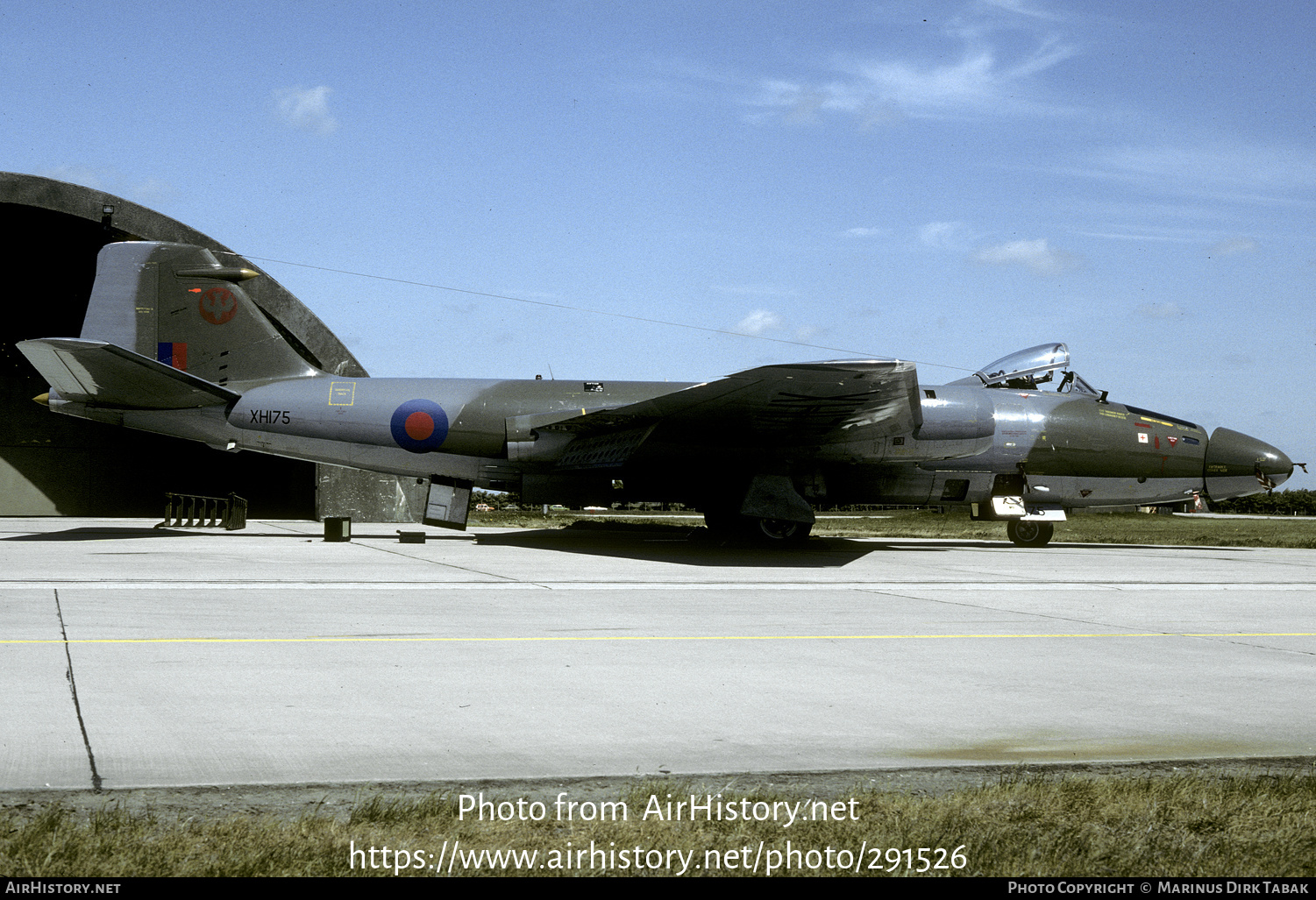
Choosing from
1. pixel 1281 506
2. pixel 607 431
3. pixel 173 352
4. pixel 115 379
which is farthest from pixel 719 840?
pixel 1281 506

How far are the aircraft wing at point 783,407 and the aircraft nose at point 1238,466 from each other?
732 cm

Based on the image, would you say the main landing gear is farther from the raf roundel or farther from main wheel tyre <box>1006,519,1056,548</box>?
the raf roundel

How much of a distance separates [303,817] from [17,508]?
3533 cm

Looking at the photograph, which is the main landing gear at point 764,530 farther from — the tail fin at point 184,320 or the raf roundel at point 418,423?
the tail fin at point 184,320

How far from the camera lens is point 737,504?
2120cm

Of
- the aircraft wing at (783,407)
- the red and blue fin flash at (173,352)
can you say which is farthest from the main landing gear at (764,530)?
the red and blue fin flash at (173,352)

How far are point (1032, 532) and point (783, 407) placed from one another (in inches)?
343

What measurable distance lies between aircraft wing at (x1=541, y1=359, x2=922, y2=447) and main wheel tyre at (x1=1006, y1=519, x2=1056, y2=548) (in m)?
5.16

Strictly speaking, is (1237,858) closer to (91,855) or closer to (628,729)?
(628,729)

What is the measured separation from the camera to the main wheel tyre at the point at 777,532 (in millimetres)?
21094

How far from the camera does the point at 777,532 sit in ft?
69.5

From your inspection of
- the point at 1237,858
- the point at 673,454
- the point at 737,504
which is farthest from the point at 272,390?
the point at 1237,858

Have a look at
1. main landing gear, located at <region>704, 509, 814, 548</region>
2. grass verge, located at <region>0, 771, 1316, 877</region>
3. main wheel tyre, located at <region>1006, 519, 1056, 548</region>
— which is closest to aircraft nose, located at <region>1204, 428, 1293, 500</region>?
main wheel tyre, located at <region>1006, 519, 1056, 548</region>

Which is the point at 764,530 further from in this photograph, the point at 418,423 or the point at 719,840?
the point at 719,840
